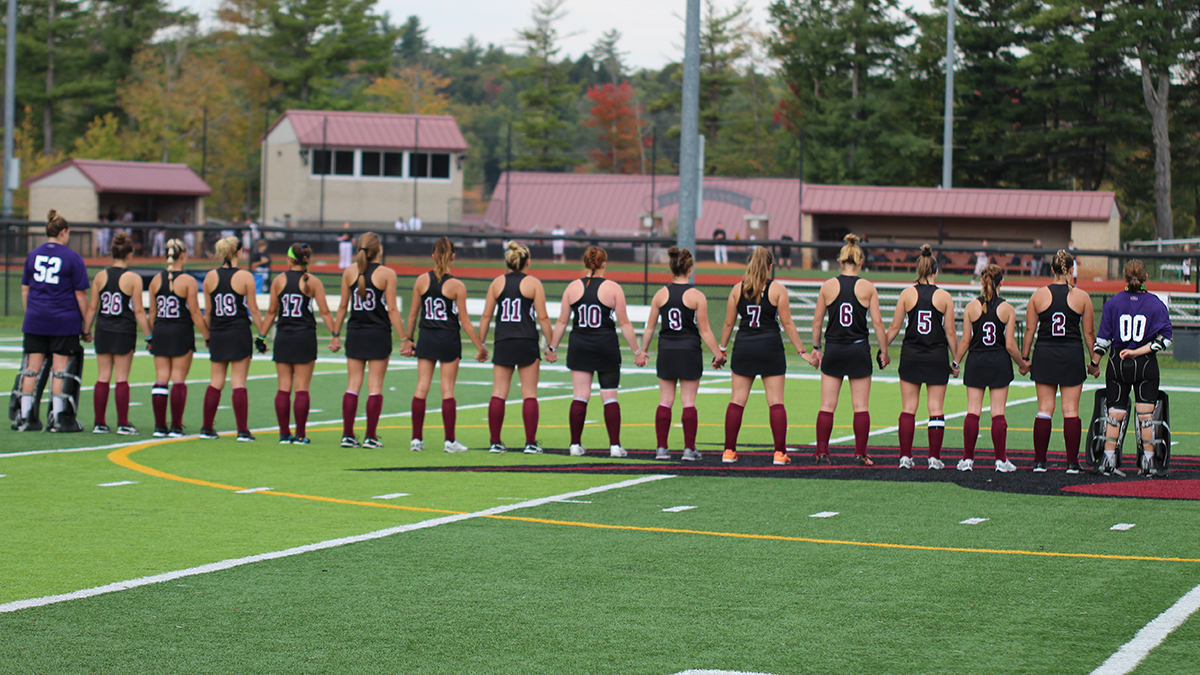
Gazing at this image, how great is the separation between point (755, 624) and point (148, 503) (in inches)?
193

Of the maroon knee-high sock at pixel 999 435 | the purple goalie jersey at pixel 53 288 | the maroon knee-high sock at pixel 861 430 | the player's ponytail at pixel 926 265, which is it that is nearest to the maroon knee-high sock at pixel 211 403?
the purple goalie jersey at pixel 53 288

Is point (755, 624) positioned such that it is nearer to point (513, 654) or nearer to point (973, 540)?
point (513, 654)

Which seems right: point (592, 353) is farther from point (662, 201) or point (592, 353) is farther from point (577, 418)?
point (662, 201)

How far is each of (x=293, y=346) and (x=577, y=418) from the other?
275 cm

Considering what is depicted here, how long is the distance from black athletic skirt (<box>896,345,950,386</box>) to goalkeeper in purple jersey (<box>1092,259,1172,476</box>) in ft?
3.96

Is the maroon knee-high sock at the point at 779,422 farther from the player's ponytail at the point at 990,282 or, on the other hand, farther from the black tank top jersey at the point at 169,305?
the black tank top jersey at the point at 169,305

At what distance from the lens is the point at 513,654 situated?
5.22 metres

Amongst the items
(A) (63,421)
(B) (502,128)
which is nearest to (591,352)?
(A) (63,421)

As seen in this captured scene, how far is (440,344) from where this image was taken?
11180 mm

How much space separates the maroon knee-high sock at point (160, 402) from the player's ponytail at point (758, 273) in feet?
19.0

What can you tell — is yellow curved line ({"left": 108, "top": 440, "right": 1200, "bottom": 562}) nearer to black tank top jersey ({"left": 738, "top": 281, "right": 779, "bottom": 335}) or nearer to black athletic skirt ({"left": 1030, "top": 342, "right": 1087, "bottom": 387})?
black tank top jersey ({"left": 738, "top": 281, "right": 779, "bottom": 335})

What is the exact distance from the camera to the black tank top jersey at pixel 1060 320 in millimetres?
10164

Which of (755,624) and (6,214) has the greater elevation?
(6,214)

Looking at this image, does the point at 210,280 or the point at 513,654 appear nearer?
the point at 513,654
